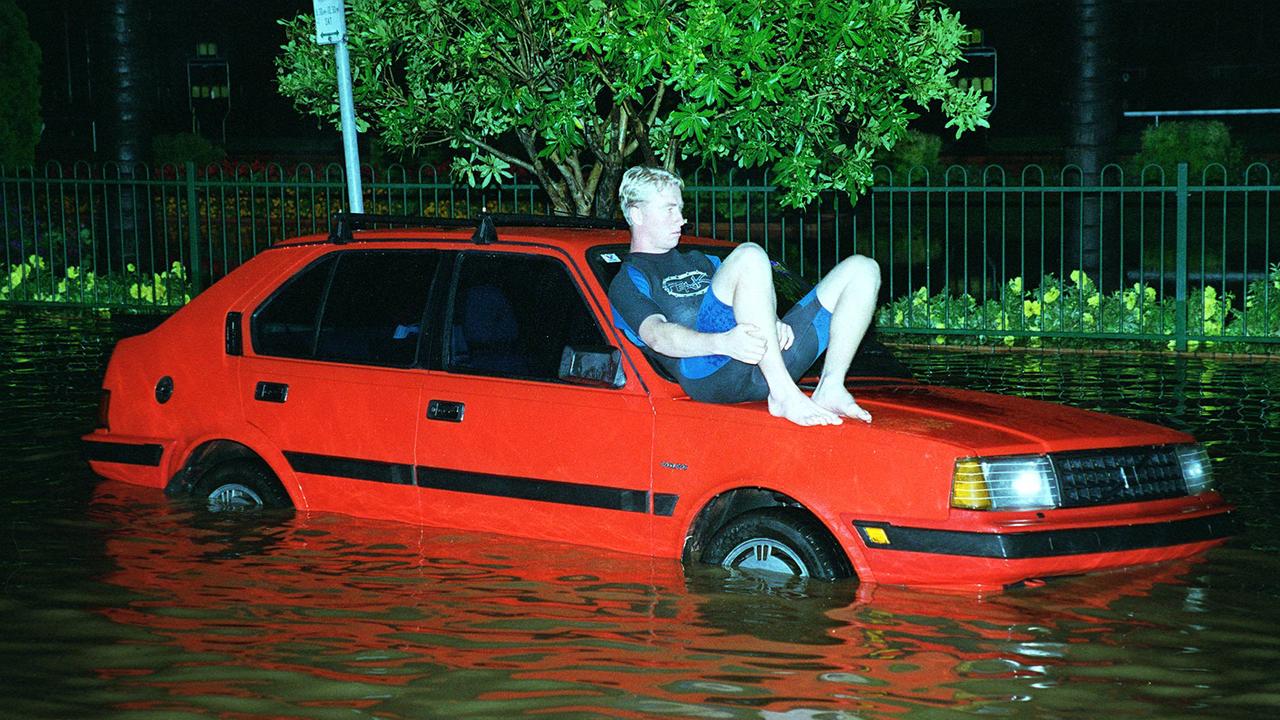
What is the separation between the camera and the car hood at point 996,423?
20.4 ft

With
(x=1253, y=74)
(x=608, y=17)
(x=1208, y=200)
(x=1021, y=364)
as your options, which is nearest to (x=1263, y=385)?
(x=1021, y=364)

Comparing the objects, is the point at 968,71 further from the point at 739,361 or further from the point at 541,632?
the point at 541,632

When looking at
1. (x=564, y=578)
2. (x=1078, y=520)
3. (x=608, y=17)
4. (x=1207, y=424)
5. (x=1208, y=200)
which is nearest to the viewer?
(x=1078, y=520)

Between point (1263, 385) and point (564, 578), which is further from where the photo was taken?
point (1263, 385)

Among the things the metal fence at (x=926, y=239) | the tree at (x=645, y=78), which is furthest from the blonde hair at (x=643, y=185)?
the metal fence at (x=926, y=239)

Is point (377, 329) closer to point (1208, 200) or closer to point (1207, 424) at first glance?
point (1207, 424)

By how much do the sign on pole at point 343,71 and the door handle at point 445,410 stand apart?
3.61 meters

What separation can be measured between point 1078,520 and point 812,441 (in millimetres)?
955

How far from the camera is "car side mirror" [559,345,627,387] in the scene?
677cm

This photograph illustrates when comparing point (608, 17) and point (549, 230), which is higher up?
point (608, 17)

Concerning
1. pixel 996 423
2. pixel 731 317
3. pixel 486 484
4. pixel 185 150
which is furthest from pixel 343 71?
pixel 185 150

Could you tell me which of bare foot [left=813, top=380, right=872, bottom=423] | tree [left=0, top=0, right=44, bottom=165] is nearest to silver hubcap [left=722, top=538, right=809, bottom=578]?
bare foot [left=813, top=380, right=872, bottom=423]

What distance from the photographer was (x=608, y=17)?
32.1 ft

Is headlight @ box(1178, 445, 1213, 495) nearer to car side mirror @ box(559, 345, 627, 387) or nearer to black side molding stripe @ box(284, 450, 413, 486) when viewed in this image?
car side mirror @ box(559, 345, 627, 387)
